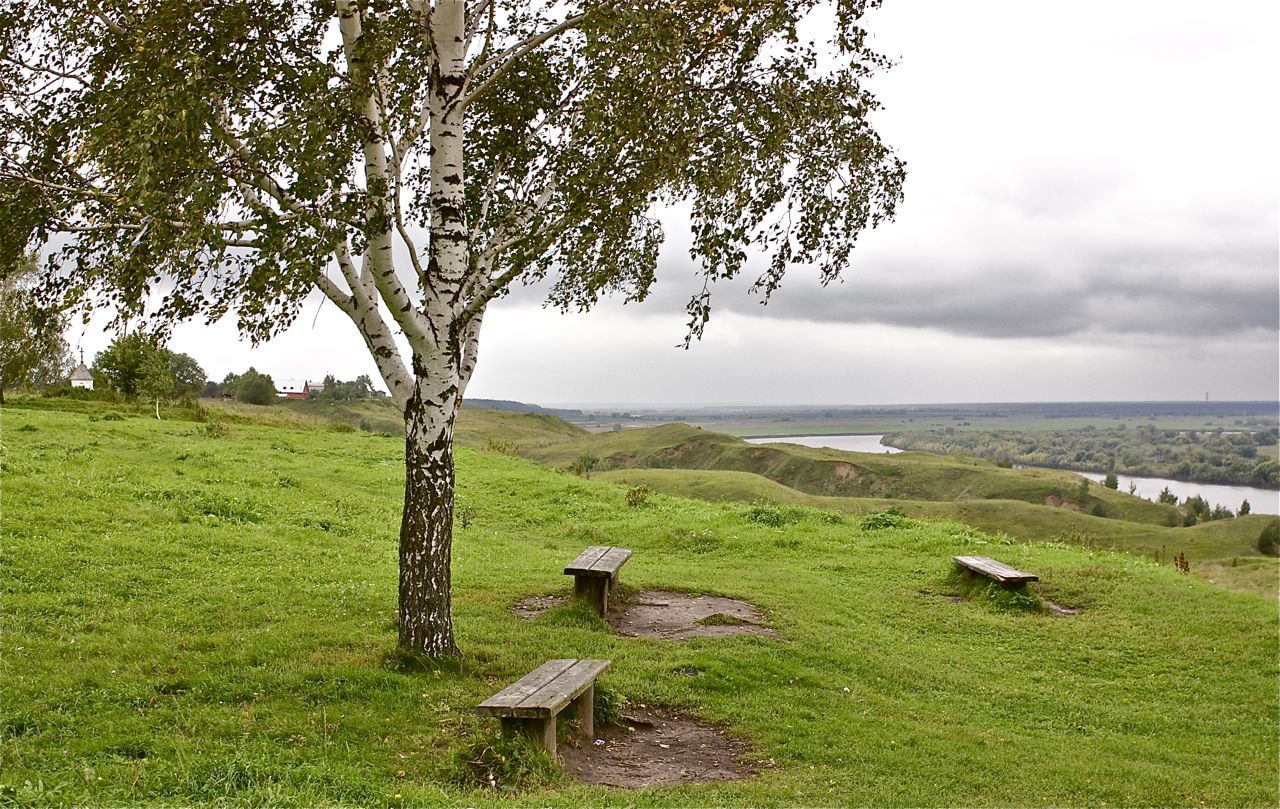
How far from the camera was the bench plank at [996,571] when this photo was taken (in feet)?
48.7

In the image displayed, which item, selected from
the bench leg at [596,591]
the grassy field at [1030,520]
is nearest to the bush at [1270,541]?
the grassy field at [1030,520]

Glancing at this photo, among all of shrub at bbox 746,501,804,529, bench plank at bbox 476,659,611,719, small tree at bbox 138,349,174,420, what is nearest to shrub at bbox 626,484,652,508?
shrub at bbox 746,501,804,529

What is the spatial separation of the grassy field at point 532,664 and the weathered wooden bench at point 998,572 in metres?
0.50

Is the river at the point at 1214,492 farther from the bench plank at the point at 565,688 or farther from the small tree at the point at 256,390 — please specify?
the bench plank at the point at 565,688

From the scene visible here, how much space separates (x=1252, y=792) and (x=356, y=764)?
25.5ft

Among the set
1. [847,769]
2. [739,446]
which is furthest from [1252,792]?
[739,446]

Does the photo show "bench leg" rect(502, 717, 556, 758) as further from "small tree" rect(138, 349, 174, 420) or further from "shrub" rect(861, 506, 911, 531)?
"small tree" rect(138, 349, 174, 420)

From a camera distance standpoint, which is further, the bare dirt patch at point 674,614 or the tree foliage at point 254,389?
the tree foliage at point 254,389

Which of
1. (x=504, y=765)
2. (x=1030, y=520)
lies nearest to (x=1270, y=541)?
(x=1030, y=520)

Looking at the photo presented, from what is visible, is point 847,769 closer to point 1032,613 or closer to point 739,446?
point 1032,613

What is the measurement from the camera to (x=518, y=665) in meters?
9.77

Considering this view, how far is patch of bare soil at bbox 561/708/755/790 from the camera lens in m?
7.39

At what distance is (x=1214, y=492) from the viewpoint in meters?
150

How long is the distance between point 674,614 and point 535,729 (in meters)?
6.49
